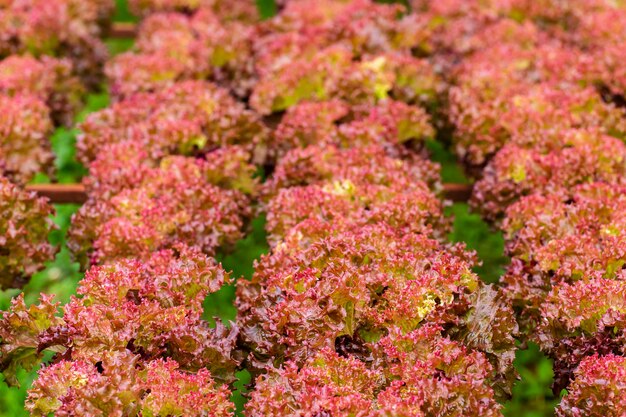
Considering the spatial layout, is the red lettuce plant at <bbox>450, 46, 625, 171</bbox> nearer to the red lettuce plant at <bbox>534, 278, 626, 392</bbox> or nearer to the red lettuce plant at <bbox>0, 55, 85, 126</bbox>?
the red lettuce plant at <bbox>534, 278, 626, 392</bbox>

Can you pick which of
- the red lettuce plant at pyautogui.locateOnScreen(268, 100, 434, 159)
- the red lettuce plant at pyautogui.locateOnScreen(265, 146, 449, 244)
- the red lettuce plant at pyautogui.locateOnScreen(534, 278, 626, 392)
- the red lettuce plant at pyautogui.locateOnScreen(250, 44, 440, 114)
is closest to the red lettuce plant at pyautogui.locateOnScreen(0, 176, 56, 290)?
the red lettuce plant at pyautogui.locateOnScreen(265, 146, 449, 244)

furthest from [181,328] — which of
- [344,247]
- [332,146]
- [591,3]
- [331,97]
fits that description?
[591,3]

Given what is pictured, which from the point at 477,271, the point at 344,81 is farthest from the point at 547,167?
the point at 344,81

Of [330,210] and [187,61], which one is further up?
[330,210]

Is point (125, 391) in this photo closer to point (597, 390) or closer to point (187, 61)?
point (597, 390)

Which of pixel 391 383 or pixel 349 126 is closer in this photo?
pixel 391 383

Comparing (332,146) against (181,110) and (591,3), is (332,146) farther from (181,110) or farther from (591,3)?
(591,3)
